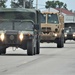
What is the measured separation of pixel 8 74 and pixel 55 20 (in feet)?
78.1

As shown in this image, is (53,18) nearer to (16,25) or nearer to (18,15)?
(18,15)

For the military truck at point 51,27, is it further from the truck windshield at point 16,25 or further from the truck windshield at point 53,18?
the truck windshield at point 16,25

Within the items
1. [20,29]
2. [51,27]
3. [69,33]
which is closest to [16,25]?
[20,29]

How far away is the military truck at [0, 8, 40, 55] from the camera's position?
2661 cm

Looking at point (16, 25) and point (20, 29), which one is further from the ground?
point (16, 25)

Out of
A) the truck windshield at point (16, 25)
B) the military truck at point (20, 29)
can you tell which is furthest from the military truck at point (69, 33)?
the truck windshield at point (16, 25)

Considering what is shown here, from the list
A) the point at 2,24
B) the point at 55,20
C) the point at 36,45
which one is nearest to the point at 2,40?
the point at 2,24

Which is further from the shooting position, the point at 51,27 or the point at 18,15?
the point at 51,27

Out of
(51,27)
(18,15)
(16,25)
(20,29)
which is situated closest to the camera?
(20,29)

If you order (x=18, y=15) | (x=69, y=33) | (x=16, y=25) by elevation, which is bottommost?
(x=69, y=33)

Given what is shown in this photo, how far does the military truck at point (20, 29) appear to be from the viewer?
2661cm

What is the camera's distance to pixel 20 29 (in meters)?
27.4

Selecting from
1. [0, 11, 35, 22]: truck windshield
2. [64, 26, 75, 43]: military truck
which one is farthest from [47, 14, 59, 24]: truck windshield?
[64, 26, 75, 43]: military truck

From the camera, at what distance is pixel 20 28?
2745 cm
